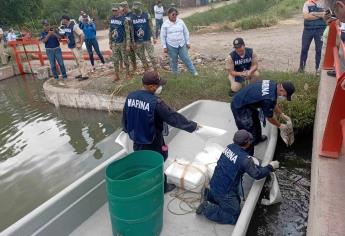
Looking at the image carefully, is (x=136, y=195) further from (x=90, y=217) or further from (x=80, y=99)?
(x=80, y=99)

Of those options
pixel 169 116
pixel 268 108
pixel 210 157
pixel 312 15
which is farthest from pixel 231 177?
pixel 312 15

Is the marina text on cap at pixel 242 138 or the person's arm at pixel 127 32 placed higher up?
the person's arm at pixel 127 32

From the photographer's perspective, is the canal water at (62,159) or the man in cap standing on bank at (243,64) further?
the man in cap standing on bank at (243,64)

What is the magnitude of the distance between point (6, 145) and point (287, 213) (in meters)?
6.31

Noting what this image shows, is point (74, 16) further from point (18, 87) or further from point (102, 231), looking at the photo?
point (102, 231)

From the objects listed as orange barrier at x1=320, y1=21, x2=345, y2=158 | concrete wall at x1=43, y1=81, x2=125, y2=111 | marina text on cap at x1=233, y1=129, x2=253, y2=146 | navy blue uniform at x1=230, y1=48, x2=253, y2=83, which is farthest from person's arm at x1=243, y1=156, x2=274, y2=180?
concrete wall at x1=43, y1=81, x2=125, y2=111

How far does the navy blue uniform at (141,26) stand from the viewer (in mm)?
8375

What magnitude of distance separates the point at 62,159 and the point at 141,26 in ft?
12.1

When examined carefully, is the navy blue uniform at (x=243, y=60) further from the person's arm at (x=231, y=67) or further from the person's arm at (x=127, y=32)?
the person's arm at (x=127, y=32)

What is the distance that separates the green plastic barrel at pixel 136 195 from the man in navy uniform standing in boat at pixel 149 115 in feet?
1.03

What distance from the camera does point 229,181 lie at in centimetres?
→ 377

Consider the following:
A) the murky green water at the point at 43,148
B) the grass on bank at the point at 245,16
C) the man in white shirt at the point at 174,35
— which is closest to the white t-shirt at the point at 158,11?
the grass on bank at the point at 245,16

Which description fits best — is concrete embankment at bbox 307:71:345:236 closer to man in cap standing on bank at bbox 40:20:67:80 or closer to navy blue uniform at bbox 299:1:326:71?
navy blue uniform at bbox 299:1:326:71

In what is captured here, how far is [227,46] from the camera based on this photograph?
13117mm
